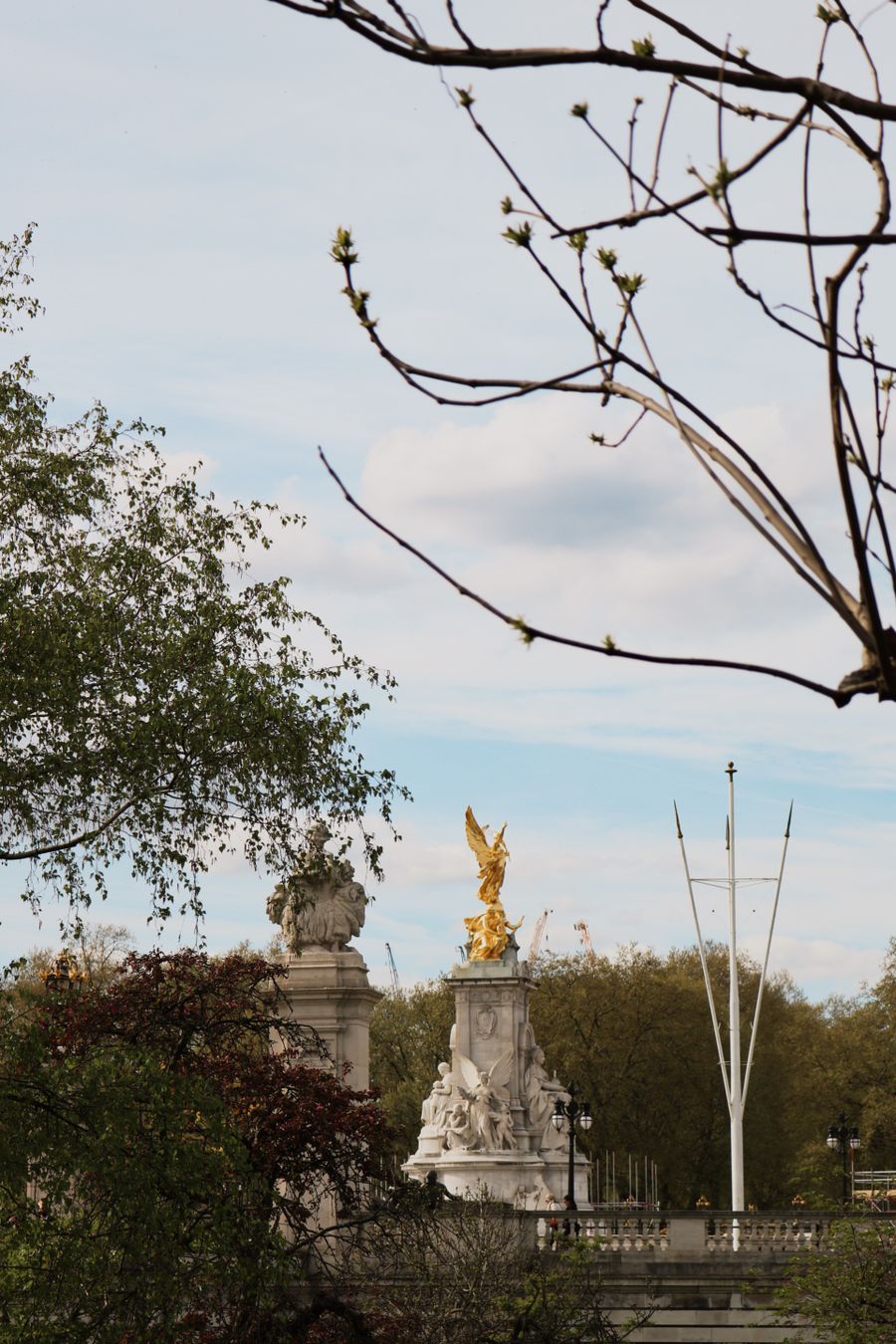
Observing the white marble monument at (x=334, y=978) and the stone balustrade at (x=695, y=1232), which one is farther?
the stone balustrade at (x=695, y=1232)

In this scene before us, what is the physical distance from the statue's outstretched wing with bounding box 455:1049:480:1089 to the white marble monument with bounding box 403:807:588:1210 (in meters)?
0.02

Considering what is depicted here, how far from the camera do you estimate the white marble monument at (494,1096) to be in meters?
43.0

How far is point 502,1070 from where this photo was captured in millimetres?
45344

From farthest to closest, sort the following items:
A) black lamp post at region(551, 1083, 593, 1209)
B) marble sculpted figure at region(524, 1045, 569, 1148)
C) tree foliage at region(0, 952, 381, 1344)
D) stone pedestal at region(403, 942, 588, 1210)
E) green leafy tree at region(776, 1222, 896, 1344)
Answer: marble sculpted figure at region(524, 1045, 569, 1148) < stone pedestal at region(403, 942, 588, 1210) < black lamp post at region(551, 1083, 593, 1209) < green leafy tree at region(776, 1222, 896, 1344) < tree foliage at region(0, 952, 381, 1344)

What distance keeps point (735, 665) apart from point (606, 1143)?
65.0 metres

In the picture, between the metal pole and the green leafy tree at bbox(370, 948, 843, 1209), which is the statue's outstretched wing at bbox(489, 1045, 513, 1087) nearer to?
the metal pole

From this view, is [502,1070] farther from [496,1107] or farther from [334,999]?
[334,999]

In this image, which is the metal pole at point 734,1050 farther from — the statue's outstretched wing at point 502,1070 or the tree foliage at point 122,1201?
the tree foliage at point 122,1201

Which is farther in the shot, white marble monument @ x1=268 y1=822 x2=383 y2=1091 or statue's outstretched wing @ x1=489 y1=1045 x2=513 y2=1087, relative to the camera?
statue's outstretched wing @ x1=489 y1=1045 x2=513 y2=1087

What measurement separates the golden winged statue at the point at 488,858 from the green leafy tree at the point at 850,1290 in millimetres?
26635

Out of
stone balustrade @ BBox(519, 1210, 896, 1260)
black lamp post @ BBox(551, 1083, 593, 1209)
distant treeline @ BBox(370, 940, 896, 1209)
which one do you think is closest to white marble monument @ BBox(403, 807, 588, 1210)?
black lamp post @ BBox(551, 1083, 593, 1209)

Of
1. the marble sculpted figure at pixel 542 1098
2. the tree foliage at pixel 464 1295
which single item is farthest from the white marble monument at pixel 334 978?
the marble sculpted figure at pixel 542 1098

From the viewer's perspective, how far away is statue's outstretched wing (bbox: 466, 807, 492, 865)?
50116 mm

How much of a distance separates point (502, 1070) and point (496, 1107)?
57.4 inches
